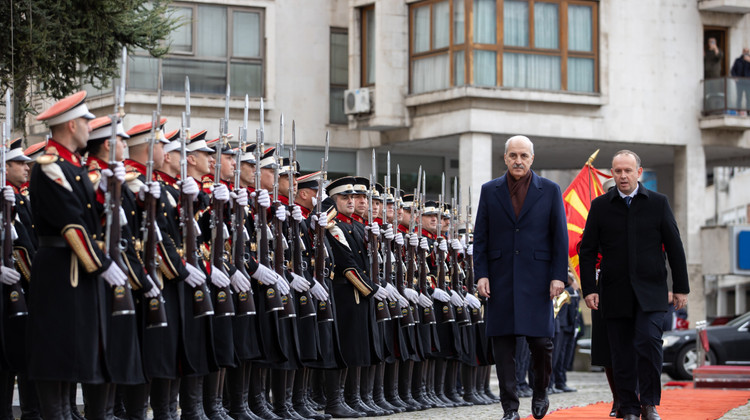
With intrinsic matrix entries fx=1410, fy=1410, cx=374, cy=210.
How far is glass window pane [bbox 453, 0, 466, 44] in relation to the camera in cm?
2808

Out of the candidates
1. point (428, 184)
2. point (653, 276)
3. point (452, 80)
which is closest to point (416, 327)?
point (653, 276)

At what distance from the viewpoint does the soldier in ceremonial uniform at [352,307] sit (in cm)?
1204

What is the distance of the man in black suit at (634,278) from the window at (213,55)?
60.6 ft

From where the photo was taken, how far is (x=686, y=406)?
512 inches

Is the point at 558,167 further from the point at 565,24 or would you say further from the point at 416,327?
the point at 416,327

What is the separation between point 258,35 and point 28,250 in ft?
63.4

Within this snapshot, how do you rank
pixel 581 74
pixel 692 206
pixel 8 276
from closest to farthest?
pixel 8 276, pixel 581 74, pixel 692 206

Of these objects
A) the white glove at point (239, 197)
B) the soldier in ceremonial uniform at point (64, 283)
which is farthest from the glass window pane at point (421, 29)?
the soldier in ceremonial uniform at point (64, 283)

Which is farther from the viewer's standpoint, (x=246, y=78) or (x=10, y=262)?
(x=246, y=78)

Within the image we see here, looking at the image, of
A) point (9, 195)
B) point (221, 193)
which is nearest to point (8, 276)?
point (9, 195)

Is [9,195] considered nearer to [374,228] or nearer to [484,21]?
[374,228]

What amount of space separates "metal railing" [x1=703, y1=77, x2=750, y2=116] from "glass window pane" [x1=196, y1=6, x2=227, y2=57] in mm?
10214

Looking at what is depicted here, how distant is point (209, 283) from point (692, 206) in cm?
2269

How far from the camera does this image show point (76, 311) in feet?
26.3
